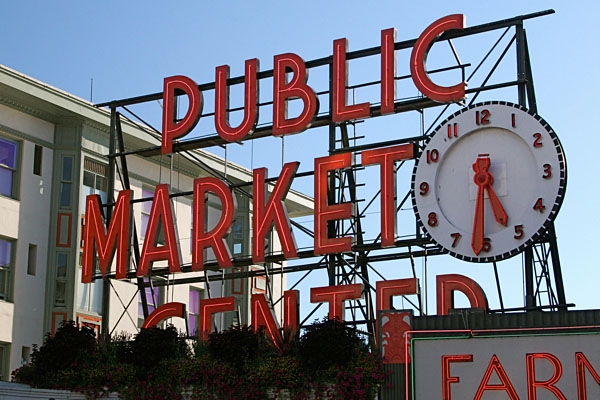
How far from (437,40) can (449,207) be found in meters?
5.67

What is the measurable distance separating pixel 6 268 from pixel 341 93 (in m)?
14.5

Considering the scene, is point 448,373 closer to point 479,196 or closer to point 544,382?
point 544,382

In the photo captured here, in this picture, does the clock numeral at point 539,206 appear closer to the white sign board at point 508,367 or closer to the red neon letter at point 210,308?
the white sign board at point 508,367

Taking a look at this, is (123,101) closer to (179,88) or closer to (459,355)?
(179,88)

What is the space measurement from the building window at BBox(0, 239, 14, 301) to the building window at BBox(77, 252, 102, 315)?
284 cm

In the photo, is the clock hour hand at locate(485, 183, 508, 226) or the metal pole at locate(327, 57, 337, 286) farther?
the metal pole at locate(327, 57, 337, 286)

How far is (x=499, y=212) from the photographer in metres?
34.2

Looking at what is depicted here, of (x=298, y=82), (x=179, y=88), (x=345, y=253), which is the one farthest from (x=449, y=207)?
(x=179, y=88)

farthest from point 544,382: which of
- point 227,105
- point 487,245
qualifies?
point 227,105

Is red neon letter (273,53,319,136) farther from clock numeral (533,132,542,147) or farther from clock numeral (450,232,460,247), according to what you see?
clock numeral (533,132,542,147)

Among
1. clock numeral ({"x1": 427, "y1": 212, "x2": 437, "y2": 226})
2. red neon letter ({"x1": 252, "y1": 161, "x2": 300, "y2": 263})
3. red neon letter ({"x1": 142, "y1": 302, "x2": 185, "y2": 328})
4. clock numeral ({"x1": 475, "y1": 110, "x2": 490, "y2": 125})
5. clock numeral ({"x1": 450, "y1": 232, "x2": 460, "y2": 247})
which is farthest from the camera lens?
red neon letter ({"x1": 142, "y1": 302, "x2": 185, "y2": 328})

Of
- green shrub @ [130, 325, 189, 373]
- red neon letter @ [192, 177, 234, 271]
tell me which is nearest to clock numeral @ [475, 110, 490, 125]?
red neon letter @ [192, 177, 234, 271]

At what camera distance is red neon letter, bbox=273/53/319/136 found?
127 feet

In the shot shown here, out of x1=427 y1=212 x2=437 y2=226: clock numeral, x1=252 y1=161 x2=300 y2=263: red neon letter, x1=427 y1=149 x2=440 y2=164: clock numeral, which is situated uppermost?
x1=427 y1=149 x2=440 y2=164: clock numeral
